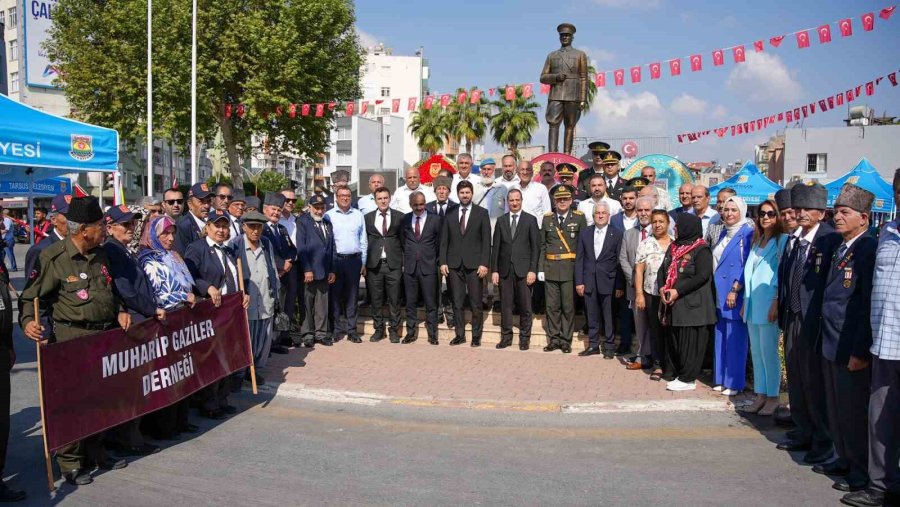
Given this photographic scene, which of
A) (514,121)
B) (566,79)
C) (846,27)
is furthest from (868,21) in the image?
(514,121)

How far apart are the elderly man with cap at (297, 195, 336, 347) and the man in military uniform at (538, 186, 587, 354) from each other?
10.2ft

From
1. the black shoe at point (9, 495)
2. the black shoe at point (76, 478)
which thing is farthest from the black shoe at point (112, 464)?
the black shoe at point (9, 495)

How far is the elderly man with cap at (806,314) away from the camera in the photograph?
17.9 feet

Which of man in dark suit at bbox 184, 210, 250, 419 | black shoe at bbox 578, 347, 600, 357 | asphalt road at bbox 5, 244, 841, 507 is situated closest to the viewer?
asphalt road at bbox 5, 244, 841, 507

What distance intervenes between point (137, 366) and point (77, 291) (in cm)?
86

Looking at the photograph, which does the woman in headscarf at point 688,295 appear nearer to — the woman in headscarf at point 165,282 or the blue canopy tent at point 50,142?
the woman in headscarf at point 165,282

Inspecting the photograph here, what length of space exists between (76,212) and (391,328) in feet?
19.5

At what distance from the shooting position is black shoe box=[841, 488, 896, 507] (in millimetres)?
4625

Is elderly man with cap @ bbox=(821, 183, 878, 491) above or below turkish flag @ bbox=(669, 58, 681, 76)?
below

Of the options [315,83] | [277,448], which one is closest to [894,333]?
[277,448]

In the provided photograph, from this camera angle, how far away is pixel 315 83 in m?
28.5

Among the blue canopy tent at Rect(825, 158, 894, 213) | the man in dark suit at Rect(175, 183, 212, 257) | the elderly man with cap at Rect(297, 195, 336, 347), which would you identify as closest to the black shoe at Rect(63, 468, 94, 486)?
the man in dark suit at Rect(175, 183, 212, 257)

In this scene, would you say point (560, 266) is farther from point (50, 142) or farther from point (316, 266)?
point (50, 142)

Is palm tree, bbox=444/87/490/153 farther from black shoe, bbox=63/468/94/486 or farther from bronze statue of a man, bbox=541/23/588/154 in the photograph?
black shoe, bbox=63/468/94/486
